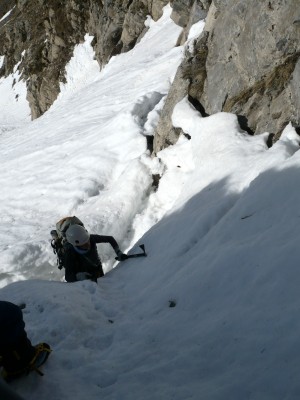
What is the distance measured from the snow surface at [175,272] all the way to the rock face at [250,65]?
46 cm

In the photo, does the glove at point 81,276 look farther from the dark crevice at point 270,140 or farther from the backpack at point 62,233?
the dark crevice at point 270,140

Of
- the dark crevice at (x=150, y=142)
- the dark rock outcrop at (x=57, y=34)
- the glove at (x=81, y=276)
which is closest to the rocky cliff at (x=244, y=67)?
the dark crevice at (x=150, y=142)

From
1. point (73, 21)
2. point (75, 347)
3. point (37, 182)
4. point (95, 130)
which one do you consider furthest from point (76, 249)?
point (73, 21)

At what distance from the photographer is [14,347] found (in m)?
3.94

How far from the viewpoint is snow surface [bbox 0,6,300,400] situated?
3887 mm

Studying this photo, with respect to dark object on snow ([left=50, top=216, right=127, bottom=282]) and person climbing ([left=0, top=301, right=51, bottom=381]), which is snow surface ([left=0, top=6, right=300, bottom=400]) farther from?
dark object on snow ([left=50, top=216, right=127, bottom=282])

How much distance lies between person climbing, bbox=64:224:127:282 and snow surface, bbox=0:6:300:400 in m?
0.37

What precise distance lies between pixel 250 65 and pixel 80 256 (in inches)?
214

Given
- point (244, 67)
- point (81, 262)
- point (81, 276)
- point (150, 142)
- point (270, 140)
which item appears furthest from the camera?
point (150, 142)

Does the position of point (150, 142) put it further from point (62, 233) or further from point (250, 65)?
point (62, 233)

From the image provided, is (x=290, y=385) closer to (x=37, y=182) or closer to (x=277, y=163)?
(x=277, y=163)

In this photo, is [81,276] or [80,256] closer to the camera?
[81,276]

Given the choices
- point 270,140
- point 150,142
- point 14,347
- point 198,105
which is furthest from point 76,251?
point 150,142

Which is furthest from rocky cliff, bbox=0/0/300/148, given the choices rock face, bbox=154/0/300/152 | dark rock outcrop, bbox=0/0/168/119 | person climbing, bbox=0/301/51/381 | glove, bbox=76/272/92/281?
dark rock outcrop, bbox=0/0/168/119
